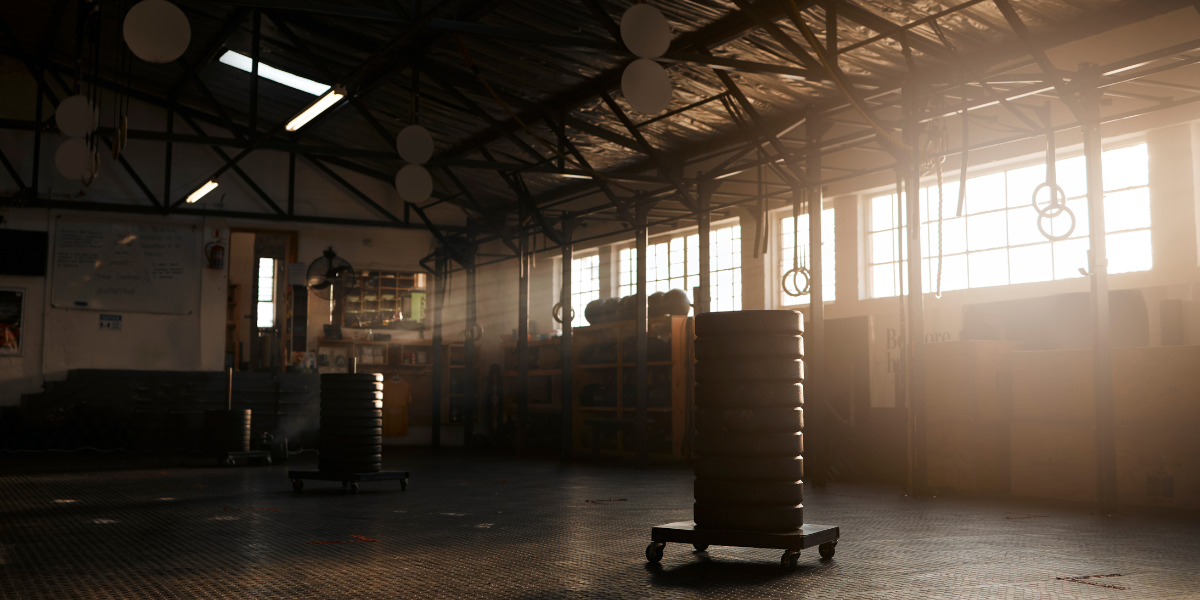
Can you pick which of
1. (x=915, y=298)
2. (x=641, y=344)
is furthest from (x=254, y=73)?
(x=915, y=298)

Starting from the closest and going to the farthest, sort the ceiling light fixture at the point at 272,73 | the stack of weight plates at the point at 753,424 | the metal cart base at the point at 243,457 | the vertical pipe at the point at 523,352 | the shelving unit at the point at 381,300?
the stack of weight plates at the point at 753,424
the metal cart base at the point at 243,457
the ceiling light fixture at the point at 272,73
the vertical pipe at the point at 523,352
the shelving unit at the point at 381,300

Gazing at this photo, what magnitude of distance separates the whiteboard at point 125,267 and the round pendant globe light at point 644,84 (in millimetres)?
11778

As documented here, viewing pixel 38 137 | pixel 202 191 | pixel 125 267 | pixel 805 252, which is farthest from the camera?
pixel 125 267

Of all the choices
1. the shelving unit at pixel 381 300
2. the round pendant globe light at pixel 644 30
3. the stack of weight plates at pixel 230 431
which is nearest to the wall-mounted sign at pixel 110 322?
the shelving unit at pixel 381 300

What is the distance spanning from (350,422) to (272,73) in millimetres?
7060

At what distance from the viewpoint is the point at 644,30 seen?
16.2 ft

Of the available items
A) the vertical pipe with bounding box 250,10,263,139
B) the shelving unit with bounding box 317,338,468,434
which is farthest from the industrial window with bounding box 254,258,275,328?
the vertical pipe with bounding box 250,10,263,139

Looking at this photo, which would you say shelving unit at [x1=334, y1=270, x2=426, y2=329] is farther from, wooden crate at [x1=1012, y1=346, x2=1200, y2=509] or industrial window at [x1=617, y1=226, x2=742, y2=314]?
wooden crate at [x1=1012, y1=346, x2=1200, y2=509]

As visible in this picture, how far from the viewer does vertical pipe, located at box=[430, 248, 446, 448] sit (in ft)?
48.3

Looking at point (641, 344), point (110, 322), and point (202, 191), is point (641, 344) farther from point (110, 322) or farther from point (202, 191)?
point (110, 322)

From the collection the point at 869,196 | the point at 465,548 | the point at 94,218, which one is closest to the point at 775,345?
the point at 465,548

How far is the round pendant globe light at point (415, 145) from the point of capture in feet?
25.1

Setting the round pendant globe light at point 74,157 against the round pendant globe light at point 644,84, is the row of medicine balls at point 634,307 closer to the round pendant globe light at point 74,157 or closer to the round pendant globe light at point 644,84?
the round pendant globe light at point 644,84

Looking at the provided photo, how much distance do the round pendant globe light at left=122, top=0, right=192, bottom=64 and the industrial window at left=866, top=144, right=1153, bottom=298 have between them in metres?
5.54
